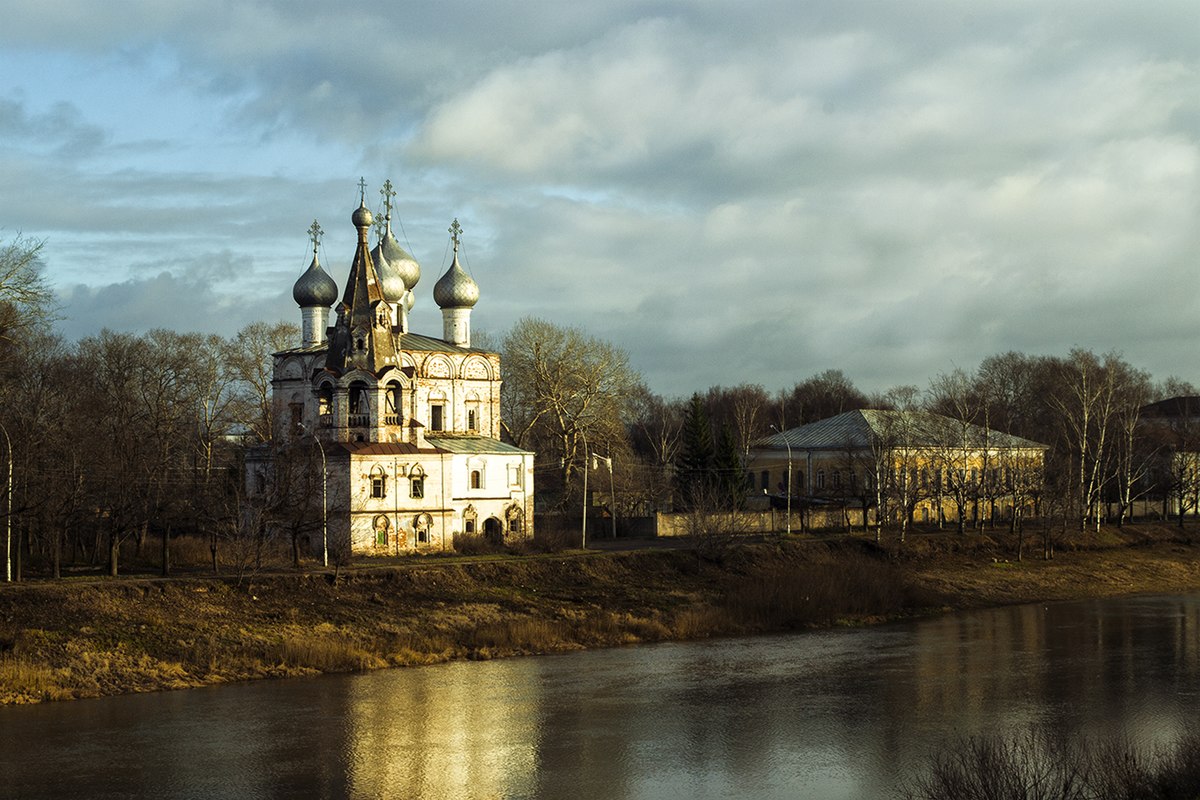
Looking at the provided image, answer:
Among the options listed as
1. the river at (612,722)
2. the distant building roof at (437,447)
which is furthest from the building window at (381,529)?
the river at (612,722)

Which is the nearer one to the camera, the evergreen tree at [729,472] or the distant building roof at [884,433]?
the evergreen tree at [729,472]

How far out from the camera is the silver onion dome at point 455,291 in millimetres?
57344

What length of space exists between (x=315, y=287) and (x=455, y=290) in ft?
18.2

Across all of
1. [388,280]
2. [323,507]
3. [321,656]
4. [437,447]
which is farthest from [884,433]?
[321,656]

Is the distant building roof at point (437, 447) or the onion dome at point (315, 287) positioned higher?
the onion dome at point (315, 287)

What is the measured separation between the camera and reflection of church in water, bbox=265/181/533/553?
45.2 metres

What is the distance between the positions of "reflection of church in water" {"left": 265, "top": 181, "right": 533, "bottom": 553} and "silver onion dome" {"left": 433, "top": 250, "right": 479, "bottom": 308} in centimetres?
5

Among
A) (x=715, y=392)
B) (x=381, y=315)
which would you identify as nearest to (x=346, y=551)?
(x=381, y=315)

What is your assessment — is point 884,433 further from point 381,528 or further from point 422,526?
point 381,528

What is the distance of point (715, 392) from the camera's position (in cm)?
11456

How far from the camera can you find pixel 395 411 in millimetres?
46969

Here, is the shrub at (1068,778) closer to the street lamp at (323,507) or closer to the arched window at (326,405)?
the street lamp at (323,507)

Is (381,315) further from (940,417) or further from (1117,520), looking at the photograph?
(1117,520)

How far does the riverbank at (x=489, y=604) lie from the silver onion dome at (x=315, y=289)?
17077mm
